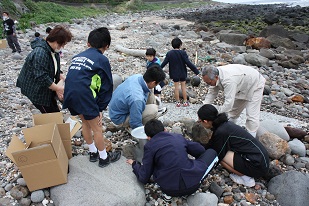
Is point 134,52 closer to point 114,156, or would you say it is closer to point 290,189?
point 114,156

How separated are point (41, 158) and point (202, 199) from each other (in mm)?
1764

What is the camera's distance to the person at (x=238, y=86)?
3.83m

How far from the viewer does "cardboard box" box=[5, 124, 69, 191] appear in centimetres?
255

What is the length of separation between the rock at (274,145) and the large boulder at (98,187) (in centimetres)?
215

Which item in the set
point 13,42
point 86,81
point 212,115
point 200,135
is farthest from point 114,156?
point 13,42

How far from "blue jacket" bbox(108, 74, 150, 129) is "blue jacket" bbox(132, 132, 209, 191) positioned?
73 centimetres

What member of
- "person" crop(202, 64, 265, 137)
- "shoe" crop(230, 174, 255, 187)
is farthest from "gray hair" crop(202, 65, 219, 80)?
"shoe" crop(230, 174, 255, 187)

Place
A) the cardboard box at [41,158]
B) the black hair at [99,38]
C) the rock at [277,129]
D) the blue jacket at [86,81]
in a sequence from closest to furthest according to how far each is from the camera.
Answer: the cardboard box at [41,158] < the blue jacket at [86,81] < the black hair at [99,38] < the rock at [277,129]

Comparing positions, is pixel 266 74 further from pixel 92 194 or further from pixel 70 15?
pixel 70 15

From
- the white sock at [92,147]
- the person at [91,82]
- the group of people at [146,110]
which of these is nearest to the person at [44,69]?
the group of people at [146,110]

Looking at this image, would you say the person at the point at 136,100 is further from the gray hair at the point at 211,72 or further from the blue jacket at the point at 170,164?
the blue jacket at the point at 170,164

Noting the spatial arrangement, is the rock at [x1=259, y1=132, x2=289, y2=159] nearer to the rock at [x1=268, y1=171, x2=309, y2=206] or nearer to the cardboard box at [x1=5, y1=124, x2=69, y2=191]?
the rock at [x1=268, y1=171, x2=309, y2=206]

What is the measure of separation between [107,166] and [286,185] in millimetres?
2219

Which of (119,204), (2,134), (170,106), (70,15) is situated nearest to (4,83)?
(2,134)
